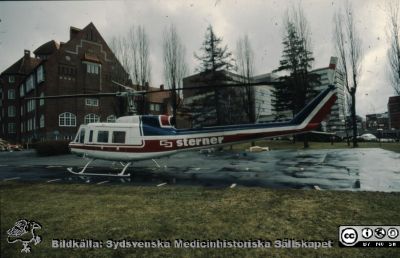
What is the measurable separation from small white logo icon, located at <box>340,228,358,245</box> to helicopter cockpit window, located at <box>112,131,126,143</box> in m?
10.7

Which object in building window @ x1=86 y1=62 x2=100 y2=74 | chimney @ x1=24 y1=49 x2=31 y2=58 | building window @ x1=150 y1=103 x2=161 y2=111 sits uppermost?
chimney @ x1=24 y1=49 x2=31 y2=58

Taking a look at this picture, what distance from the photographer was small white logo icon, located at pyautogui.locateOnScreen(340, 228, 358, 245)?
15.8ft

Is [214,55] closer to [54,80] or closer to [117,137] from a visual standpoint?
[54,80]

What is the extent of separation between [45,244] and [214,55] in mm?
39288

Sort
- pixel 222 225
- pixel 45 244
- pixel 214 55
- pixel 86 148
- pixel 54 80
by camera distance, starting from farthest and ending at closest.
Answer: pixel 54 80
pixel 214 55
pixel 86 148
pixel 222 225
pixel 45 244

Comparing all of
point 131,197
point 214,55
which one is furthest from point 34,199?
point 214,55

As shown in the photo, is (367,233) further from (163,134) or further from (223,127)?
(163,134)

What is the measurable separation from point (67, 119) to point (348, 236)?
4807 centimetres

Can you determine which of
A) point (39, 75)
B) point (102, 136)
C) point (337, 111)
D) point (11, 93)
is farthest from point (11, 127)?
point (337, 111)

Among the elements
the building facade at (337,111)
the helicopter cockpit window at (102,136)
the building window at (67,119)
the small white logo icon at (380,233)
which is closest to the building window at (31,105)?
the building window at (67,119)

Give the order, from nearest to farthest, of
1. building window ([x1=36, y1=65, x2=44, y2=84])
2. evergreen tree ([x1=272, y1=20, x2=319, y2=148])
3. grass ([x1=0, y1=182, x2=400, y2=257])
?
1. grass ([x1=0, y1=182, x2=400, y2=257])
2. evergreen tree ([x1=272, y1=20, x2=319, y2=148])
3. building window ([x1=36, y1=65, x2=44, y2=84])

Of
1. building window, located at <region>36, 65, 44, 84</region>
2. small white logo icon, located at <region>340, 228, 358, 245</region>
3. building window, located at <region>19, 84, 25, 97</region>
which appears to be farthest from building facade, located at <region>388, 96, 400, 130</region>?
building window, located at <region>19, 84, 25, 97</region>

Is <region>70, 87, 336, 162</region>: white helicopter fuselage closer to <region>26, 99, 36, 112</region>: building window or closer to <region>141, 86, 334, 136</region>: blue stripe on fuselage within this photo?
<region>141, 86, 334, 136</region>: blue stripe on fuselage

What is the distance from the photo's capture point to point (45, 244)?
4.81 metres
